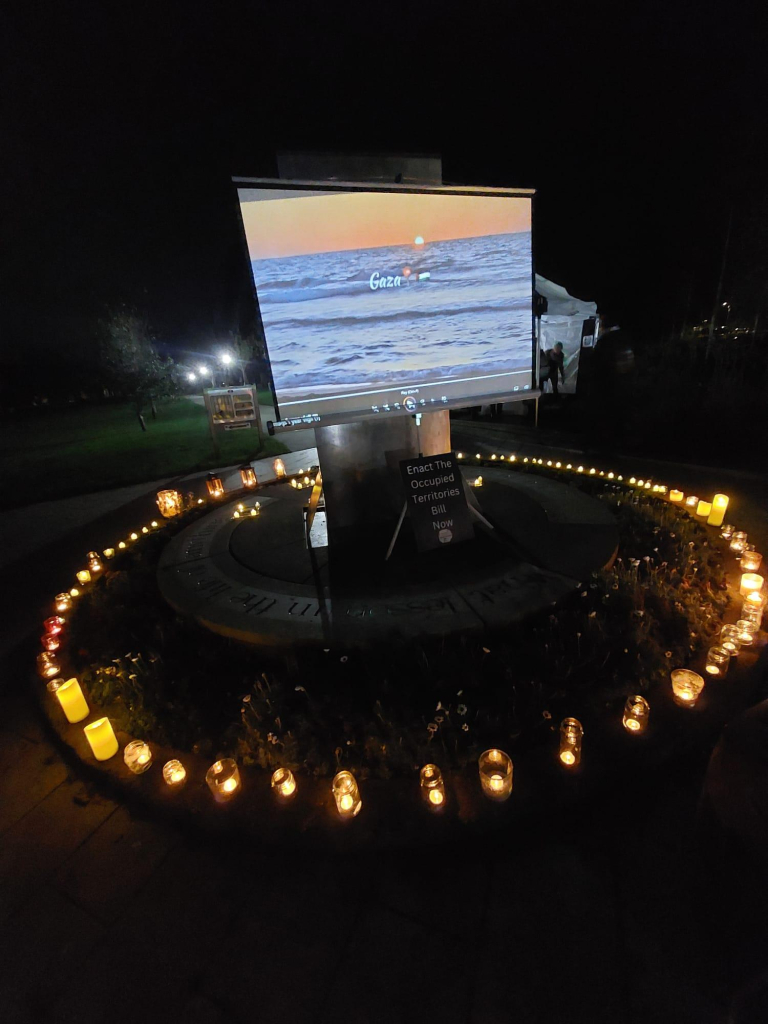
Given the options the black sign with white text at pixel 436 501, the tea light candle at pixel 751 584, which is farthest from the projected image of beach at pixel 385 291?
the tea light candle at pixel 751 584

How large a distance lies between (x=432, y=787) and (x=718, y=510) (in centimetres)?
467

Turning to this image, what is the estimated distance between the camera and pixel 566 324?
13539mm

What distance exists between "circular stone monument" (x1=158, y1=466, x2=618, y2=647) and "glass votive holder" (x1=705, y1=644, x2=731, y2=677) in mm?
1057

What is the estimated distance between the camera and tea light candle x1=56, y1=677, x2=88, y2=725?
3.09 metres

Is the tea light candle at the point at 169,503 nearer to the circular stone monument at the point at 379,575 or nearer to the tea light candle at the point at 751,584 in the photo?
the circular stone monument at the point at 379,575

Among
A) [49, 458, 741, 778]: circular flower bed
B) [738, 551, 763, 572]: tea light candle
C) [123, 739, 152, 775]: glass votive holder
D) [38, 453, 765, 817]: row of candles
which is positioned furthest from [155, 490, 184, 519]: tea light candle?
[738, 551, 763, 572]: tea light candle

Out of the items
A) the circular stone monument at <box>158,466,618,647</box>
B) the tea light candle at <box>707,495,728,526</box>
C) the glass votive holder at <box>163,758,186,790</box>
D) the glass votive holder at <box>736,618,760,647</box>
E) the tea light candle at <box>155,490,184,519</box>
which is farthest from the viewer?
the tea light candle at <box>155,490,184,519</box>

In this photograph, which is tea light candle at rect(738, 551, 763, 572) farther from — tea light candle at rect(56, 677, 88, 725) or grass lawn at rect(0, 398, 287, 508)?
grass lawn at rect(0, 398, 287, 508)

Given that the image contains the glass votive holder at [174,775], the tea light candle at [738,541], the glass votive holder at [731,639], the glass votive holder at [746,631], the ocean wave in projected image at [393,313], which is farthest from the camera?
the tea light candle at [738,541]

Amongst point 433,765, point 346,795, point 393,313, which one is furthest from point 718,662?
point 393,313

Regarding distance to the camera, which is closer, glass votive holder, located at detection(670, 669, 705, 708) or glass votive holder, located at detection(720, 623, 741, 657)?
glass votive holder, located at detection(670, 669, 705, 708)

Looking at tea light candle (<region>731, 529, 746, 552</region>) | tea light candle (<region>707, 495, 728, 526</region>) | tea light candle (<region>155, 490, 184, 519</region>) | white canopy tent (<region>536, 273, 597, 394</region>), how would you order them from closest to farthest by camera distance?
1. tea light candle (<region>731, 529, 746, 552</region>)
2. tea light candle (<region>707, 495, 728, 526</region>)
3. tea light candle (<region>155, 490, 184, 519</region>)
4. white canopy tent (<region>536, 273, 597, 394</region>)

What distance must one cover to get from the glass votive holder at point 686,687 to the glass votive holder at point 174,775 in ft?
10.4

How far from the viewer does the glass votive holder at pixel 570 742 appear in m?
2.54
